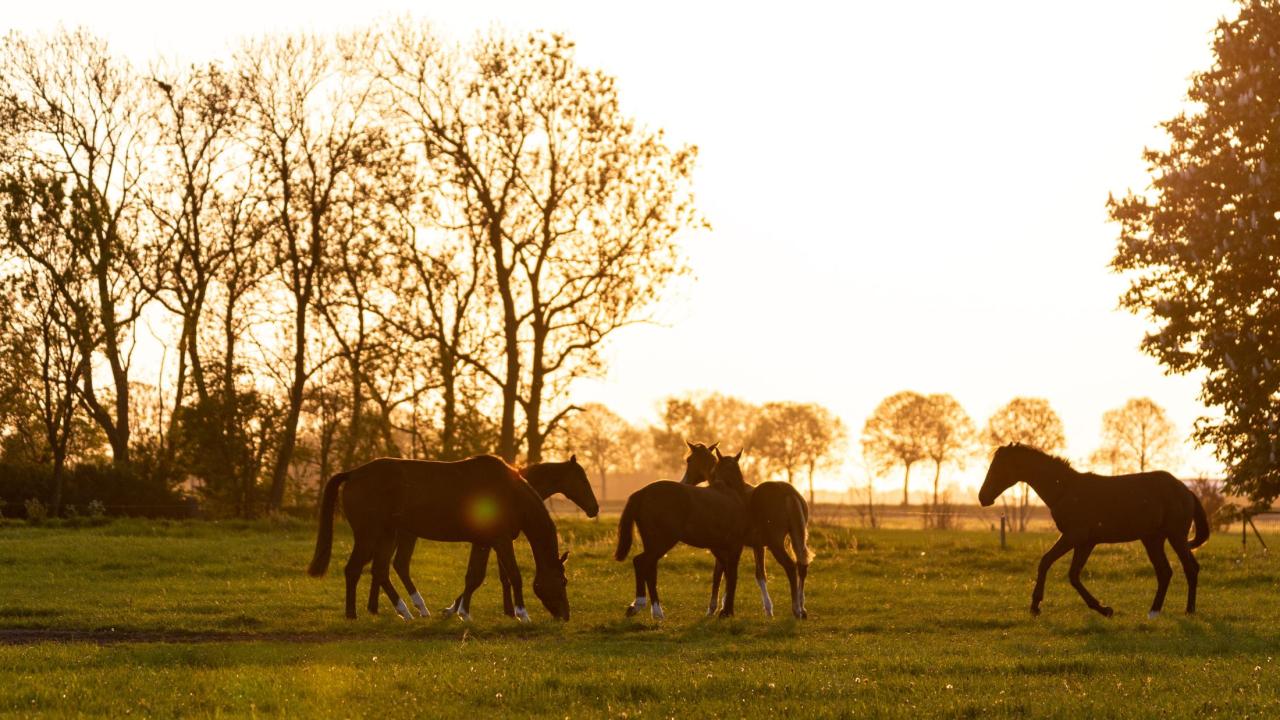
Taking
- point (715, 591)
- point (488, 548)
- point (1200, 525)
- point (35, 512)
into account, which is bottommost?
point (715, 591)

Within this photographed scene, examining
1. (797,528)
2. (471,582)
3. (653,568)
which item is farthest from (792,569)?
(471,582)

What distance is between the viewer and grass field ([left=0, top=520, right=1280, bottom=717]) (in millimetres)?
10930

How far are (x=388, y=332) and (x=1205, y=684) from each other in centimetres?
3796

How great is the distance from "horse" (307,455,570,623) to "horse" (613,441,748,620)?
1.10 metres

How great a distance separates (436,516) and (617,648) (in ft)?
15.3

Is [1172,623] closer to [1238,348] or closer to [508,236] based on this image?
[1238,348]

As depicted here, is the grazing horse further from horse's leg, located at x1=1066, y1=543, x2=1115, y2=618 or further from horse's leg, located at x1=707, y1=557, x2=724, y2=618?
horse's leg, located at x1=707, y1=557, x2=724, y2=618

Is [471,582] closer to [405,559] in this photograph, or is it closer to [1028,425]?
[405,559]

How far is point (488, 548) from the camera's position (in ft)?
64.1

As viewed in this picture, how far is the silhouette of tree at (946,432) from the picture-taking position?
332ft

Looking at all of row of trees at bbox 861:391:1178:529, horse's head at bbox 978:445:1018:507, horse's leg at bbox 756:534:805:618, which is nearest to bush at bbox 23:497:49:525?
horse's leg at bbox 756:534:805:618

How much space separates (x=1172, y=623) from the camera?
1781 cm

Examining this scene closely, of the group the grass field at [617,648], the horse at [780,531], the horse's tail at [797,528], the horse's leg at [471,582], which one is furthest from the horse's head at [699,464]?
the horse's leg at [471,582]

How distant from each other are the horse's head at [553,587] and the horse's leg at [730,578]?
88.2 inches
